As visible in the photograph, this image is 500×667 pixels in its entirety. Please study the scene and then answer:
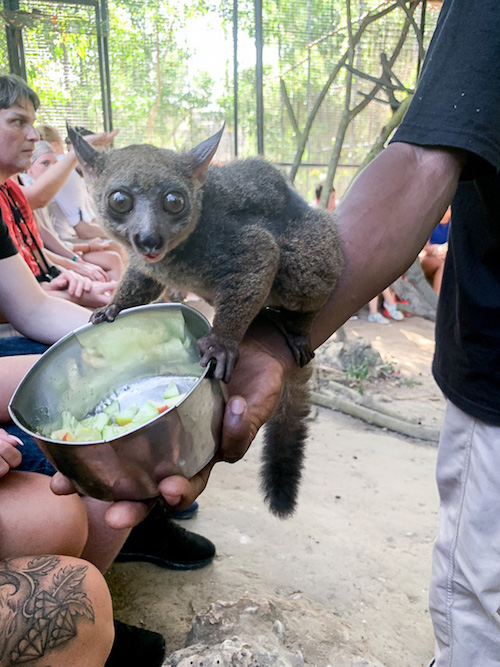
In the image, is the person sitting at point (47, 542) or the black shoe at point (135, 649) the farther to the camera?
the black shoe at point (135, 649)

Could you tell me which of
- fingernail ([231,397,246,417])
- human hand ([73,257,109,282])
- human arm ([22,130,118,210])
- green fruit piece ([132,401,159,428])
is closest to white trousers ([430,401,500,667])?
fingernail ([231,397,246,417])

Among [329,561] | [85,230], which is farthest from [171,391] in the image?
[85,230]

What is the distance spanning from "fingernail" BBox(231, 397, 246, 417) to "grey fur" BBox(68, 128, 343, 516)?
273 millimetres

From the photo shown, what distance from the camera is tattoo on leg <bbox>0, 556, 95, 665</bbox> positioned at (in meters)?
1.36

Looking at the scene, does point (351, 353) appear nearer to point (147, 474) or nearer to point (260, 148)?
point (260, 148)

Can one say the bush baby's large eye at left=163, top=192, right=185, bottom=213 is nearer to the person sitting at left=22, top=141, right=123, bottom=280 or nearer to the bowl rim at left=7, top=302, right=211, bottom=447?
the bowl rim at left=7, top=302, right=211, bottom=447

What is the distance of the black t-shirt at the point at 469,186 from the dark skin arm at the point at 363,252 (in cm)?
6

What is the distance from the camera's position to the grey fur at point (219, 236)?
5.12ft

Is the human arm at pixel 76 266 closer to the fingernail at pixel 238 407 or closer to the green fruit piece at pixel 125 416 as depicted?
the green fruit piece at pixel 125 416

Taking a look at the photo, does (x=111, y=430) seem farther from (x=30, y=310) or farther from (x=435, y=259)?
(x=435, y=259)

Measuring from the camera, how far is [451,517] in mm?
1651

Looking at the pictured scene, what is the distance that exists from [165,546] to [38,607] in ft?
3.72

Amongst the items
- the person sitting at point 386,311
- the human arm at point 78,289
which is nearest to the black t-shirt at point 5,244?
the human arm at point 78,289

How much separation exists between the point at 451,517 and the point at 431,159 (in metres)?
1.03
